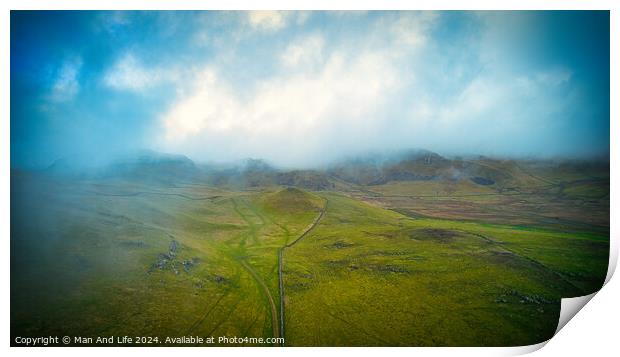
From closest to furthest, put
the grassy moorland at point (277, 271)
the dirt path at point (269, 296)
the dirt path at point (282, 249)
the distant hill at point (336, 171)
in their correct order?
the grassy moorland at point (277, 271), the dirt path at point (269, 296), the dirt path at point (282, 249), the distant hill at point (336, 171)

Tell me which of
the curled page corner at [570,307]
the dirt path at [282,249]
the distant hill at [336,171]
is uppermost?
the distant hill at [336,171]

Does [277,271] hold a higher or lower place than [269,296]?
higher

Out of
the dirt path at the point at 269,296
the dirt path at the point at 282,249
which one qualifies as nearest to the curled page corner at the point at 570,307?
the dirt path at the point at 282,249

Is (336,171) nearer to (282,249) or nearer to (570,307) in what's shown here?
(282,249)

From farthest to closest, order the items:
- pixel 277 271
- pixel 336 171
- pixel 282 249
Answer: pixel 336 171, pixel 282 249, pixel 277 271

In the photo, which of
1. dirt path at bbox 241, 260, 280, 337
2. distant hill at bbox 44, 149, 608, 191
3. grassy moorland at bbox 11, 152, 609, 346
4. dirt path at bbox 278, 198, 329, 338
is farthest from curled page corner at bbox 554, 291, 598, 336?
dirt path at bbox 241, 260, 280, 337

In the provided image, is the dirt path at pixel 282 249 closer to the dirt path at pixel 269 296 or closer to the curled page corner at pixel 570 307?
the dirt path at pixel 269 296

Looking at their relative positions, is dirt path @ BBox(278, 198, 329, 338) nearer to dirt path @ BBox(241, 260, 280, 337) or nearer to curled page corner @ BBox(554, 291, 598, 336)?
dirt path @ BBox(241, 260, 280, 337)

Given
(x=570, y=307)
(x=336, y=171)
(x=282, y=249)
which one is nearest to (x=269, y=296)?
(x=282, y=249)

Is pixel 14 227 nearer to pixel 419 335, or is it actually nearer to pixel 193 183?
pixel 419 335
